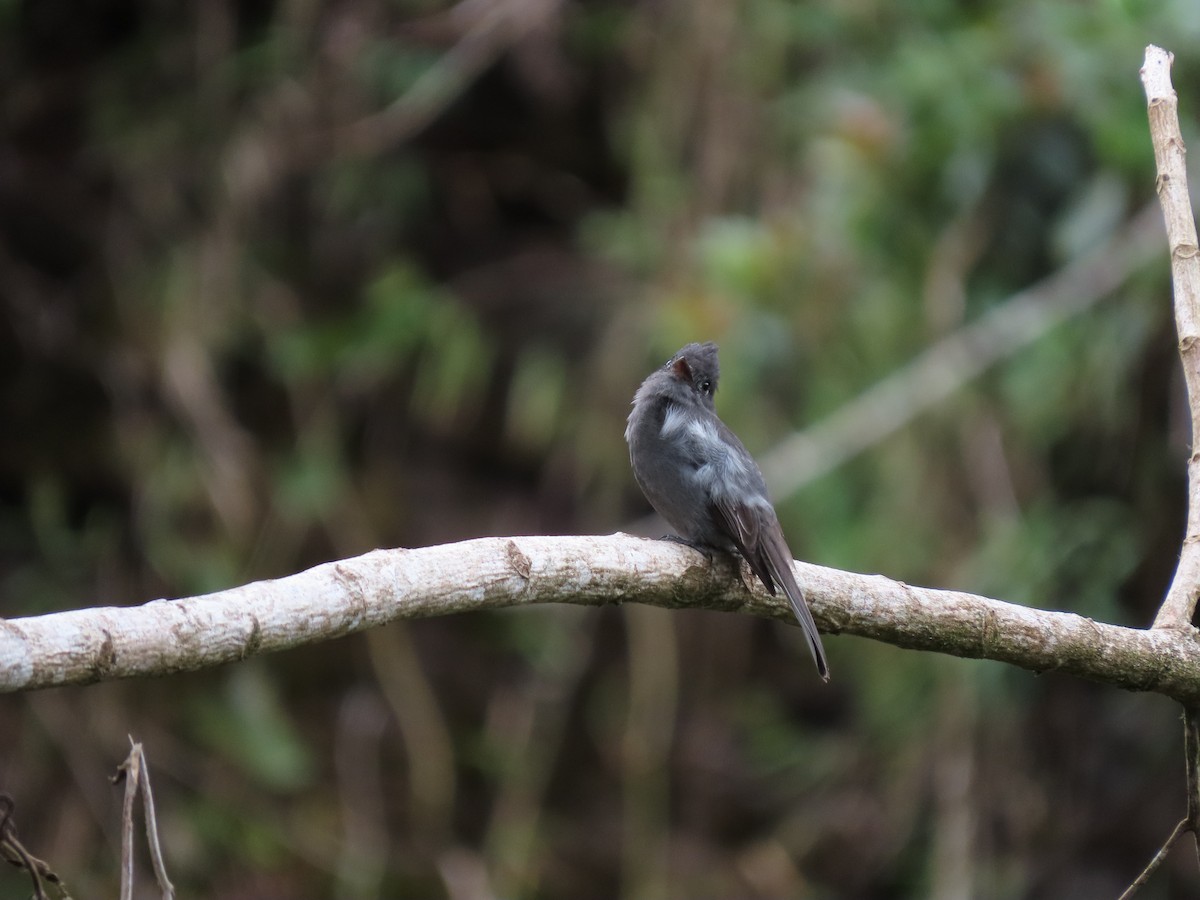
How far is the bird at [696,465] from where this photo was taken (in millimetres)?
3359

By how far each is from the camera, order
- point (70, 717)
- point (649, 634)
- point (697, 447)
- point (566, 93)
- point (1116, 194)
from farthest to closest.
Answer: point (566, 93) < point (649, 634) < point (70, 717) < point (1116, 194) < point (697, 447)

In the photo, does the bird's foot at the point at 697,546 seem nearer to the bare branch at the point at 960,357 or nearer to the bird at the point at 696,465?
the bird at the point at 696,465

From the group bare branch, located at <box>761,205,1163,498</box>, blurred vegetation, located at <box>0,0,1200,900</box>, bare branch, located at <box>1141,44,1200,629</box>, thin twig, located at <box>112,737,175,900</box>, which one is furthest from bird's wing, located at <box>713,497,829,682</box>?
blurred vegetation, located at <box>0,0,1200,900</box>

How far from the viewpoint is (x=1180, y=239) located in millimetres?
2730

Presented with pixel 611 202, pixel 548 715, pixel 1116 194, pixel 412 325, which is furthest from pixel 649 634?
pixel 1116 194

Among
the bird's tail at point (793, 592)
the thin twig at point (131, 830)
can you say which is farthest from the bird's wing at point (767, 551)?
the thin twig at point (131, 830)

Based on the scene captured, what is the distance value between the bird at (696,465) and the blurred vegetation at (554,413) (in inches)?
70.2

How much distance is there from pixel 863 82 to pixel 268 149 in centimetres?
304

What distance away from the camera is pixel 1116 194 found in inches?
213

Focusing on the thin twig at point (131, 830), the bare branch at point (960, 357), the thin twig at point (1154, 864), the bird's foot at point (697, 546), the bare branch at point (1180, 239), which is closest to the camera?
the thin twig at point (131, 830)

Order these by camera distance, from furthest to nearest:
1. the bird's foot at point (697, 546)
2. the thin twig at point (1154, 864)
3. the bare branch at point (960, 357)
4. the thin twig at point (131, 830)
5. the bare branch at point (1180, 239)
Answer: the bare branch at point (960, 357), the bird's foot at point (697, 546), the bare branch at point (1180, 239), the thin twig at point (1154, 864), the thin twig at point (131, 830)

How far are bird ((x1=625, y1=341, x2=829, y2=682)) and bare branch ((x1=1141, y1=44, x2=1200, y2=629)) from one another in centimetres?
89

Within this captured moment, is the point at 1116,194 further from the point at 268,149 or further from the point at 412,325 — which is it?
the point at 268,149

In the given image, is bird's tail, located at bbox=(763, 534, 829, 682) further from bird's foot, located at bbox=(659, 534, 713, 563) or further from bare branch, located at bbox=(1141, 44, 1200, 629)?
bare branch, located at bbox=(1141, 44, 1200, 629)
